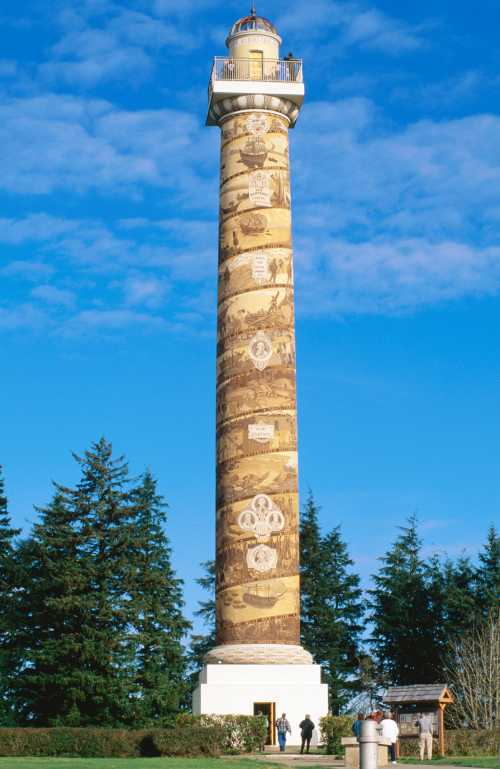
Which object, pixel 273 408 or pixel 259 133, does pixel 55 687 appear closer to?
pixel 273 408

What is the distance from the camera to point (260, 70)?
108 ft

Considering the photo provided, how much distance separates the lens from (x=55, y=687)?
110ft

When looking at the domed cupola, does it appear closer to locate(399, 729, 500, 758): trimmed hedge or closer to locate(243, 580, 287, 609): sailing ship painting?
locate(243, 580, 287, 609): sailing ship painting

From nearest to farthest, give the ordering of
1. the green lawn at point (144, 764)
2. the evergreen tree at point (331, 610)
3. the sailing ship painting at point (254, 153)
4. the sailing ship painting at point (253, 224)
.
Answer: the green lawn at point (144, 764) < the sailing ship painting at point (253, 224) < the sailing ship painting at point (254, 153) < the evergreen tree at point (331, 610)

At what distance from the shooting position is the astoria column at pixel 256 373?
2905cm

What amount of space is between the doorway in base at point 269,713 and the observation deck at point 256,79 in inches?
621

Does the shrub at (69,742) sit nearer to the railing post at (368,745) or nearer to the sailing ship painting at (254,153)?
the railing post at (368,745)

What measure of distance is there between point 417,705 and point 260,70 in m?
17.8

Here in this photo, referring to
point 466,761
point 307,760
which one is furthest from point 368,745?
point 307,760

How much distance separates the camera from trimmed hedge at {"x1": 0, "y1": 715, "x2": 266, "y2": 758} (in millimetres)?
23625

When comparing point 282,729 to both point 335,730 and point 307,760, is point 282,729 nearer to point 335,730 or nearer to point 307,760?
point 335,730

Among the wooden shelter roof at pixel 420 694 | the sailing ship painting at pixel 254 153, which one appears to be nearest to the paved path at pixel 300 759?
the wooden shelter roof at pixel 420 694

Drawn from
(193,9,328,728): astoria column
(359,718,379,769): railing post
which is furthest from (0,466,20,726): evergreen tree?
(359,718,379,769): railing post

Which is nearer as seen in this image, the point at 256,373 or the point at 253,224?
the point at 256,373
